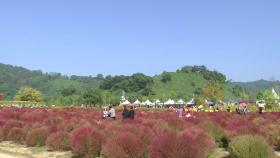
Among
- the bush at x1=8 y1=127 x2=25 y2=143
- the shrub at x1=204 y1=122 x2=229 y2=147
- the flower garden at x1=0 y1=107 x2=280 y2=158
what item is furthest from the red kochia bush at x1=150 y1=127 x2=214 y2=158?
the bush at x1=8 y1=127 x2=25 y2=143

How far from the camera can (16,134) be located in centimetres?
2409

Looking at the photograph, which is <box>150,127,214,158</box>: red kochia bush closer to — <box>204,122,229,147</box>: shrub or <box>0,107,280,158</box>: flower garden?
<box>0,107,280,158</box>: flower garden

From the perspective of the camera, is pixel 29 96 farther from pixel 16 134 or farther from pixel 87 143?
pixel 87 143

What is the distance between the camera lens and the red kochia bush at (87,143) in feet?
56.3

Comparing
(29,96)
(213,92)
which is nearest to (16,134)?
(213,92)

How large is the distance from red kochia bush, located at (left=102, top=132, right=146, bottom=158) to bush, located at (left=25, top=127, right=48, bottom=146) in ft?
26.6

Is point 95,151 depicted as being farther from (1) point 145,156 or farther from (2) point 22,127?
(2) point 22,127

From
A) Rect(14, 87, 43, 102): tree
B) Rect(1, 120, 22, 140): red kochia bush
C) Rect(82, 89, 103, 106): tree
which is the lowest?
Rect(1, 120, 22, 140): red kochia bush

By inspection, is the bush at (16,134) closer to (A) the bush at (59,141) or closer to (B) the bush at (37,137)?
(B) the bush at (37,137)

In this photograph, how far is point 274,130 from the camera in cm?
2012

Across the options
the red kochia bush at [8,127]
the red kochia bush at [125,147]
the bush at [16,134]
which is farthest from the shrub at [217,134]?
the red kochia bush at [8,127]

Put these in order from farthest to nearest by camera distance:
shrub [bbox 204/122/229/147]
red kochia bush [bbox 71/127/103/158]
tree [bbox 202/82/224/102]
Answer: tree [bbox 202/82/224/102] < shrub [bbox 204/122/229/147] < red kochia bush [bbox 71/127/103/158]

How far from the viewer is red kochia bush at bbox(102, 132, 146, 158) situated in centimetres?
1443

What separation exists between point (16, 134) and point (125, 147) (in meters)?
11.2
